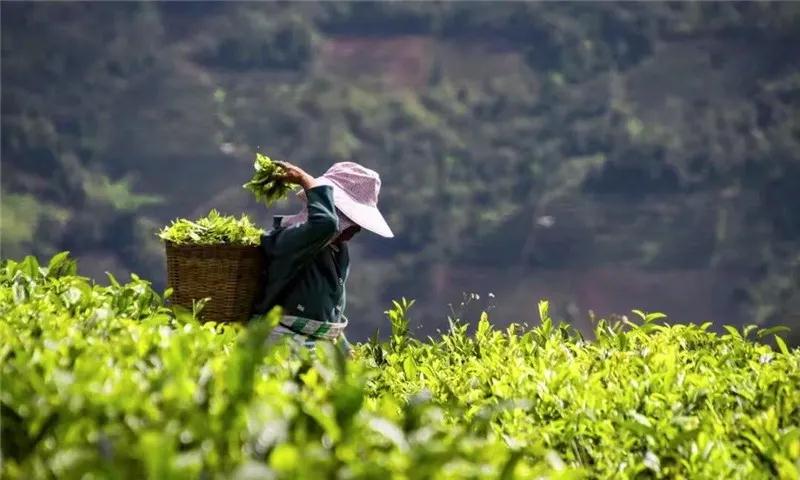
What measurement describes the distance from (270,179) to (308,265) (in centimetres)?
40

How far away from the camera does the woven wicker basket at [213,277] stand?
463cm

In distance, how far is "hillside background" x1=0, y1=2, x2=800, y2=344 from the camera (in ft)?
201

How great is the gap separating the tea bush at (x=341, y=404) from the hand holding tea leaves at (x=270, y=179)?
0.93 metres

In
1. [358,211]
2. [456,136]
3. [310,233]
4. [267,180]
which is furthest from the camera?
[456,136]

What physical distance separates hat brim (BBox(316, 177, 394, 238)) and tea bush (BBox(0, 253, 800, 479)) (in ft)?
2.58

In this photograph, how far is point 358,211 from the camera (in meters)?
5.20

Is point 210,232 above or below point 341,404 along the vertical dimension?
below

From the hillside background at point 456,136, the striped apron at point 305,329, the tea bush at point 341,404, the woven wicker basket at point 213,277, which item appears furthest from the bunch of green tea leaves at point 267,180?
the hillside background at point 456,136

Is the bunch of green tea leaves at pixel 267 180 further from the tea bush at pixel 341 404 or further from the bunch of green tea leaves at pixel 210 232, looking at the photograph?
the tea bush at pixel 341 404

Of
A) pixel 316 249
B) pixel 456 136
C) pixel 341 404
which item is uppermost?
pixel 341 404

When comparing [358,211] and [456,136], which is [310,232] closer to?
[358,211]

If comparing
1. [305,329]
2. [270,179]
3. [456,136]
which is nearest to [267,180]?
[270,179]

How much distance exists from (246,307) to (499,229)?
58271mm

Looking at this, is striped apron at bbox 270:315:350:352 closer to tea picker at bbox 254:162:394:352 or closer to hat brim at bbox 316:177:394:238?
tea picker at bbox 254:162:394:352
